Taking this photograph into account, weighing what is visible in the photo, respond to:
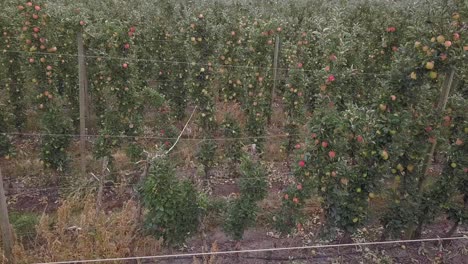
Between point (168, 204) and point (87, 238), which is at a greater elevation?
point (168, 204)

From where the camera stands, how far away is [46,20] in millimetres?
5465

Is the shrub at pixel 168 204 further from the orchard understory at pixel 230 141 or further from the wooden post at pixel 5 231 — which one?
the wooden post at pixel 5 231

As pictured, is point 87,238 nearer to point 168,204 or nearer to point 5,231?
point 5,231

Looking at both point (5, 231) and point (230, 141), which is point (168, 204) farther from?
point (230, 141)

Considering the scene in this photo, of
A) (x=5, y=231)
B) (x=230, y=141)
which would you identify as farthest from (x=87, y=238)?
(x=230, y=141)

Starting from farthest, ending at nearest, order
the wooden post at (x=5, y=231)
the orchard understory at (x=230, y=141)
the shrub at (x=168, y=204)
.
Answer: the orchard understory at (x=230, y=141), the shrub at (x=168, y=204), the wooden post at (x=5, y=231)

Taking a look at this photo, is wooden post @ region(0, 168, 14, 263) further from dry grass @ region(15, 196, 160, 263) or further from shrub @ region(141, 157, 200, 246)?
shrub @ region(141, 157, 200, 246)

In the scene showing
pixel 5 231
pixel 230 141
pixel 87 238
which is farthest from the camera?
pixel 230 141

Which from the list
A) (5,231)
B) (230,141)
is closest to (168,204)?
(5,231)

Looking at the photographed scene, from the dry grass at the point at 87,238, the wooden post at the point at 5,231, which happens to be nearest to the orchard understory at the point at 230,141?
the dry grass at the point at 87,238

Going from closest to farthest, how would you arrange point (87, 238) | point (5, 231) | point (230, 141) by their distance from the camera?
point (5, 231) < point (87, 238) < point (230, 141)

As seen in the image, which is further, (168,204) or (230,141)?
(230,141)

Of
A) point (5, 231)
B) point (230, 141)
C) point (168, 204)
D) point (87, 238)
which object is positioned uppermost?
point (230, 141)

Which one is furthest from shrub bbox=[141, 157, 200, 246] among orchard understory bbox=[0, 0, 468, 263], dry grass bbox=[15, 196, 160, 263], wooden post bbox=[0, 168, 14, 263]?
wooden post bbox=[0, 168, 14, 263]
